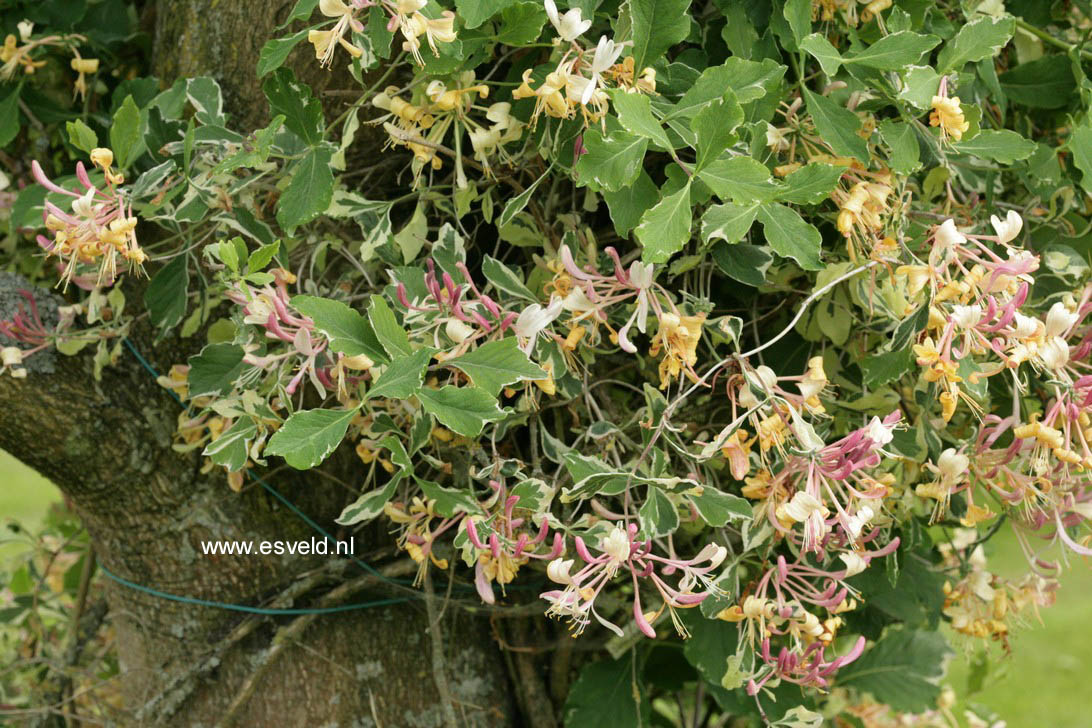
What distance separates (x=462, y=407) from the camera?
34.2 inches

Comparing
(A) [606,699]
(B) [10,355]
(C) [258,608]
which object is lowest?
(A) [606,699]

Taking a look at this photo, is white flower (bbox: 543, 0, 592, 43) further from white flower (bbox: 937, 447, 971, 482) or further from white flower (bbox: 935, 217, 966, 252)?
white flower (bbox: 937, 447, 971, 482)

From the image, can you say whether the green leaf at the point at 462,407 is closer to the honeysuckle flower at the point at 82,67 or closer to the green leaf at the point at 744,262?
the green leaf at the point at 744,262

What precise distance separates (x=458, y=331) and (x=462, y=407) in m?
0.12

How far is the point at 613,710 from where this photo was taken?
58.1 inches

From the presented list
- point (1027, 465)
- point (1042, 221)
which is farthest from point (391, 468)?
point (1042, 221)

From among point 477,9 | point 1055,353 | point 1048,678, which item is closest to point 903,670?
point 1055,353

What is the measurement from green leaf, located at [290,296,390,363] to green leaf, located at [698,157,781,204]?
1.07ft

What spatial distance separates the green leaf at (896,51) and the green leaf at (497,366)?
412mm

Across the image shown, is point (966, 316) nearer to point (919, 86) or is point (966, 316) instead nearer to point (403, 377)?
point (919, 86)

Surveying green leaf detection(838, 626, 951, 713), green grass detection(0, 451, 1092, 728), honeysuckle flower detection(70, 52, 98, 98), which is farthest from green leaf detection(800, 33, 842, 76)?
Answer: green grass detection(0, 451, 1092, 728)

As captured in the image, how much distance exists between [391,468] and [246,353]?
8.0 inches

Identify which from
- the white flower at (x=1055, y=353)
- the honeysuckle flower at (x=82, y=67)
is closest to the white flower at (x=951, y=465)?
the white flower at (x=1055, y=353)

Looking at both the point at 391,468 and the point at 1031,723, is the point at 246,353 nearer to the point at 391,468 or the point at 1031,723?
the point at 391,468
